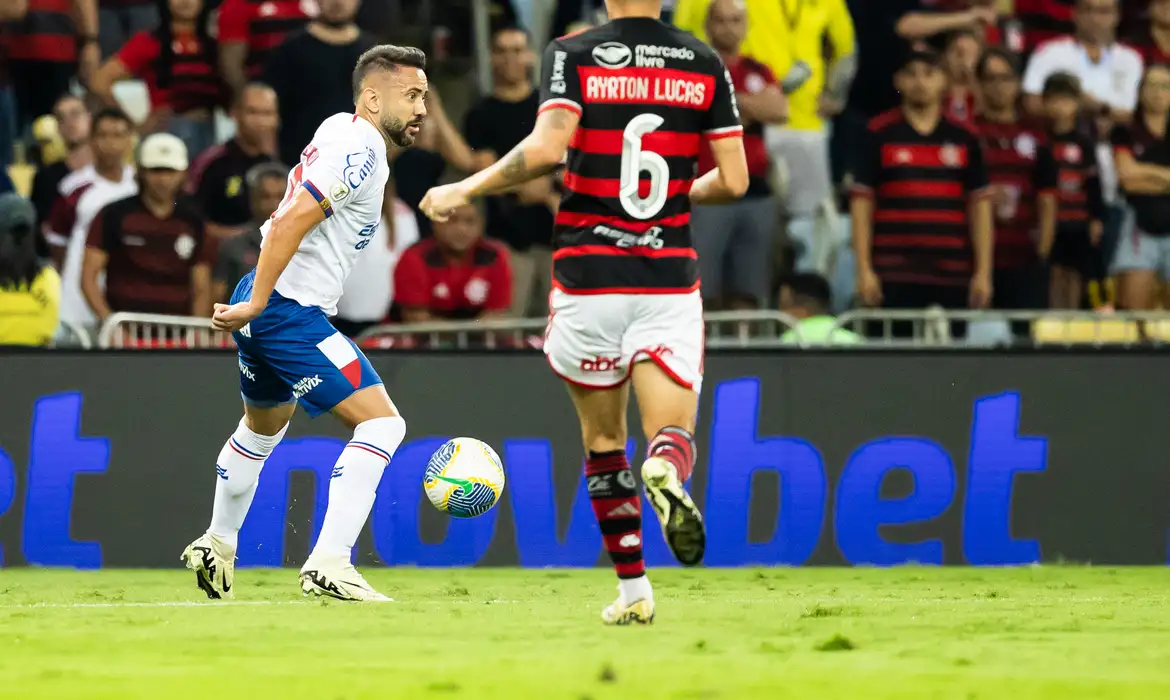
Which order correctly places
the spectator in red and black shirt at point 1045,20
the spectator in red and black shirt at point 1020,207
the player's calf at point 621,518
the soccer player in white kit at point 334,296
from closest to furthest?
the player's calf at point 621,518 → the soccer player in white kit at point 334,296 → the spectator in red and black shirt at point 1020,207 → the spectator in red and black shirt at point 1045,20

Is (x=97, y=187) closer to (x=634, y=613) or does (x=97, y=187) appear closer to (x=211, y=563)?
(x=211, y=563)

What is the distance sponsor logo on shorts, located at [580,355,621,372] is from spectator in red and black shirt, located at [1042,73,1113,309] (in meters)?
8.62

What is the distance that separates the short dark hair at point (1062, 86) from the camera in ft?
48.8

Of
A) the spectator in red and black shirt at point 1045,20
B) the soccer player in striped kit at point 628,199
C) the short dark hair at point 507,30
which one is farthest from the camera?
the spectator in red and black shirt at point 1045,20

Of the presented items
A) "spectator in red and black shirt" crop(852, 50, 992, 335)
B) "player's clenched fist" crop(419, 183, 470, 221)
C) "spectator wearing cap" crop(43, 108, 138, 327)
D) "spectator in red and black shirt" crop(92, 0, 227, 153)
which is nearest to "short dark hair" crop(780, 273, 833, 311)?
"spectator in red and black shirt" crop(852, 50, 992, 335)

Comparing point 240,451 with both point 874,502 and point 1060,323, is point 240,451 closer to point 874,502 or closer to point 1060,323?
point 874,502

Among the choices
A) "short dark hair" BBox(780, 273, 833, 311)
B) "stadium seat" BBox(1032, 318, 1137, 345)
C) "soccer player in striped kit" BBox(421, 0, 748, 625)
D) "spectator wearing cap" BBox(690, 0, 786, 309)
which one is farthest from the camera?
"short dark hair" BBox(780, 273, 833, 311)

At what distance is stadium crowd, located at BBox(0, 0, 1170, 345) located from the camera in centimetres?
1280

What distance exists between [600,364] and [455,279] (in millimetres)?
6016

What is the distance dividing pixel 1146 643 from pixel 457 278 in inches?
281

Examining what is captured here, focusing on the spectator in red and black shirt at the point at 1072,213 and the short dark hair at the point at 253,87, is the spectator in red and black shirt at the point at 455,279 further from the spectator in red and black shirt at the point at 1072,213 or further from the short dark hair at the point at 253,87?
the spectator in red and black shirt at the point at 1072,213

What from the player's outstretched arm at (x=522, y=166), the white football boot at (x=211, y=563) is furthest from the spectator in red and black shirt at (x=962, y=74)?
the player's outstretched arm at (x=522, y=166)

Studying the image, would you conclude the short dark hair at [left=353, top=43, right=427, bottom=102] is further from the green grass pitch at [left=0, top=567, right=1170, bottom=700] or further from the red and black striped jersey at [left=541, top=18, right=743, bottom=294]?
the green grass pitch at [left=0, top=567, right=1170, bottom=700]

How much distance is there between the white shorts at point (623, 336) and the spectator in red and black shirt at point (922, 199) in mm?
6899
